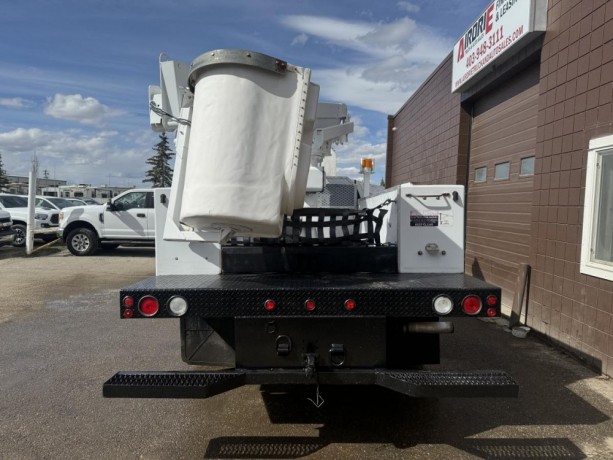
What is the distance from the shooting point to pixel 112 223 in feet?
45.1

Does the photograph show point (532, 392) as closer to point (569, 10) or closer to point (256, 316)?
point (256, 316)

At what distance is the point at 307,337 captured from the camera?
10.2 ft

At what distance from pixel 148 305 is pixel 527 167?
5.67 meters

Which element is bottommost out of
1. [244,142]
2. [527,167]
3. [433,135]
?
[244,142]

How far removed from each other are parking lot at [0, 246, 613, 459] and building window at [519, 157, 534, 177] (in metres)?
2.34

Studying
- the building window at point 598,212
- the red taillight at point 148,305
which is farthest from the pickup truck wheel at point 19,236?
the building window at point 598,212

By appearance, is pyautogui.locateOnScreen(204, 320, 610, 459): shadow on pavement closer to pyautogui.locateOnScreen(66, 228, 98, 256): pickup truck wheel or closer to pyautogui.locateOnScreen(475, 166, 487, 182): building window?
pyautogui.locateOnScreen(475, 166, 487, 182): building window

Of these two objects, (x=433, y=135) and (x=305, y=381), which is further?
(x=433, y=135)

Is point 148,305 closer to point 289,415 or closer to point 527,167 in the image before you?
point 289,415

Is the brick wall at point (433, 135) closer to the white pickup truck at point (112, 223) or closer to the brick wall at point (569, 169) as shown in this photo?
the brick wall at point (569, 169)

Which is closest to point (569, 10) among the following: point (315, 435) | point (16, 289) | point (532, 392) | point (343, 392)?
point (532, 392)

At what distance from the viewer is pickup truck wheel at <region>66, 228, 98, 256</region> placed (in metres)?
13.9

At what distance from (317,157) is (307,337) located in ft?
10.3

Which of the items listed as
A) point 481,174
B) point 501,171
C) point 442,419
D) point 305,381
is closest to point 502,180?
point 501,171
